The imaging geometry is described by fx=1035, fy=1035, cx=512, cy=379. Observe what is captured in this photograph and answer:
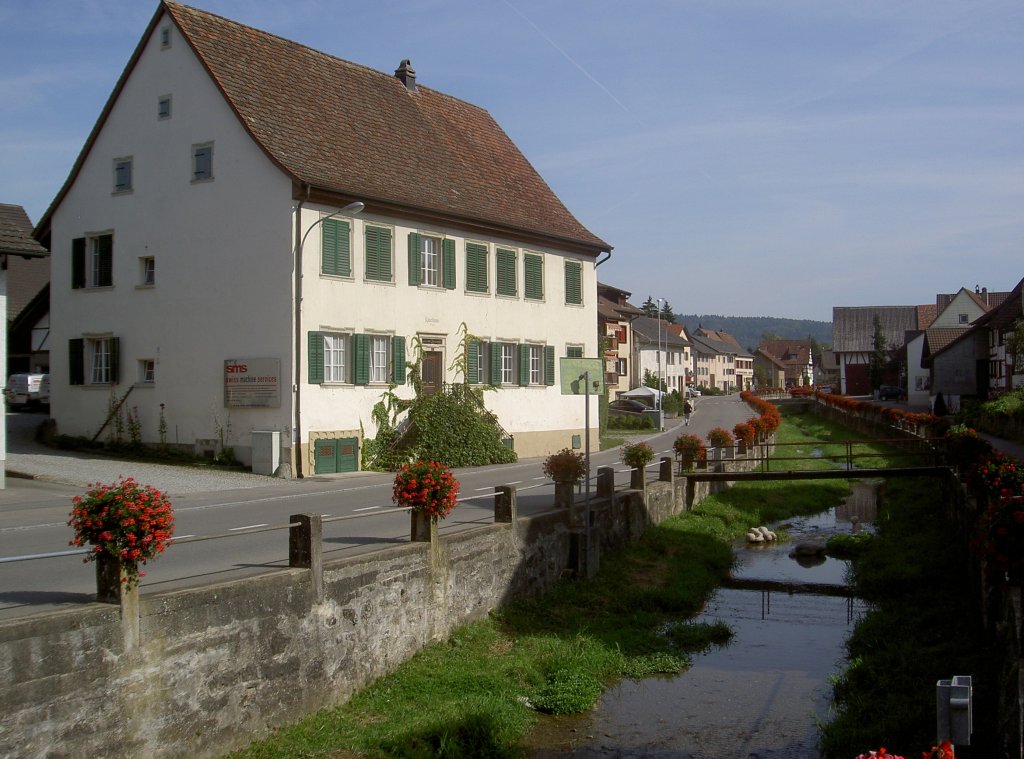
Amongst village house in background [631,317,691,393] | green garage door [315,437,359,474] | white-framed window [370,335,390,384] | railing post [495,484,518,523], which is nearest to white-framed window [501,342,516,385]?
white-framed window [370,335,390,384]

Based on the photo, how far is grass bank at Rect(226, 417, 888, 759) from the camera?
9.79 metres

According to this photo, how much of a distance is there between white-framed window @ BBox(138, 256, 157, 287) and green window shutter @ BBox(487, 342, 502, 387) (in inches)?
371

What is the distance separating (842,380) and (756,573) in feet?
316

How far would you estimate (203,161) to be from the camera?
25781mm

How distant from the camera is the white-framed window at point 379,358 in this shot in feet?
87.1

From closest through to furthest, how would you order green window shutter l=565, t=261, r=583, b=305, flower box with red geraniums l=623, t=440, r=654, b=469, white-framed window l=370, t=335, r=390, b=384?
flower box with red geraniums l=623, t=440, r=654, b=469 → white-framed window l=370, t=335, r=390, b=384 → green window shutter l=565, t=261, r=583, b=305

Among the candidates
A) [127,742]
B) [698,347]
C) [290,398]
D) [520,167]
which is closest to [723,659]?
[127,742]

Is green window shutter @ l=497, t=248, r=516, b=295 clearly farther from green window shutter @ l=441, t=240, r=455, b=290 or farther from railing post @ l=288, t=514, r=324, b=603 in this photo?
railing post @ l=288, t=514, r=324, b=603

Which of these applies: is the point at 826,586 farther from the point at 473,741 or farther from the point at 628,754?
the point at 473,741

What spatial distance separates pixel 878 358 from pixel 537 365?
78365 mm

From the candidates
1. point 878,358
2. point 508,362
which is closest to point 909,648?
point 508,362

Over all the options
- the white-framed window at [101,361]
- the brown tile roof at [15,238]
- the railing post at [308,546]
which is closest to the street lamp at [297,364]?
the brown tile roof at [15,238]

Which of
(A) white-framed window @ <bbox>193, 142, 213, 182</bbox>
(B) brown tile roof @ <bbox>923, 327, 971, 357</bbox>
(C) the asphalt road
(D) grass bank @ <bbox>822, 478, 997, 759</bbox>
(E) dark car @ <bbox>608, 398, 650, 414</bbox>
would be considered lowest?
(D) grass bank @ <bbox>822, 478, 997, 759</bbox>

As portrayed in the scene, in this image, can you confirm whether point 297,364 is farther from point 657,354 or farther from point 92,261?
point 657,354
